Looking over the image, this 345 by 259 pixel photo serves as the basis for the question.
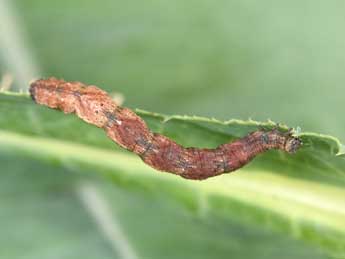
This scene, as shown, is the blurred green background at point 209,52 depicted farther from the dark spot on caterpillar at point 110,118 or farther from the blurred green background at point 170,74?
the dark spot on caterpillar at point 110,118

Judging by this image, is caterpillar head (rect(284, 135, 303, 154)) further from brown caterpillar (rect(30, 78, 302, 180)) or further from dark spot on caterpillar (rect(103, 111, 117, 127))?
dark spot on caterpillar (rect(103, 111, 117, 127))

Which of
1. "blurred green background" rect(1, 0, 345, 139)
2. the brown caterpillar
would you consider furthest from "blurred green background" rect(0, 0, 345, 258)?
the brown caterpillar

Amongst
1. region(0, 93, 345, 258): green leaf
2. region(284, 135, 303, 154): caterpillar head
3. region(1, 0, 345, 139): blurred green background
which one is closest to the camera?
region(284, 135, 303, 154): caterpillar head

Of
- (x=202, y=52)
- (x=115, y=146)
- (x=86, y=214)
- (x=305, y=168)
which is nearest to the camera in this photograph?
(x=305, y=168)

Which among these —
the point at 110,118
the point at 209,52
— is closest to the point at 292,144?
the point at 110,118

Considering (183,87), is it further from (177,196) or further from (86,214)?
(86,214)

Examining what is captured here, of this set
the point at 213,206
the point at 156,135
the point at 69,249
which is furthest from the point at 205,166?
the point at 69,249
